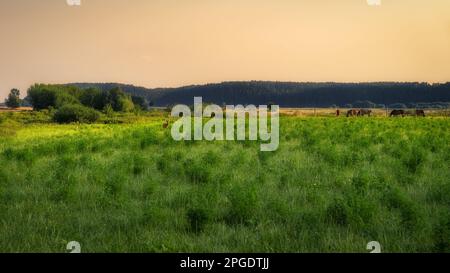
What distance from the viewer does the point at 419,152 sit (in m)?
15.1

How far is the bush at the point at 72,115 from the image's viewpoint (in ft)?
174

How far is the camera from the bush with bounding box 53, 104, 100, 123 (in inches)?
2092

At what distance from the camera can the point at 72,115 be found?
53.8m

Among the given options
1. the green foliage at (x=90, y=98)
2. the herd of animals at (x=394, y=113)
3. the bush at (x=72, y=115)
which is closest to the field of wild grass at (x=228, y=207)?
the bush at (x=72, y=115)

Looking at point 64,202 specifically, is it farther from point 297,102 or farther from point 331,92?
point 331,92

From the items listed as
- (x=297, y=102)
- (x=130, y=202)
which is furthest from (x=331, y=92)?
(x=130, y=202)

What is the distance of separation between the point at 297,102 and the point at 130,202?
93.4 meters

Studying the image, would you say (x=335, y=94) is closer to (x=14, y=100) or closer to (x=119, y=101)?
(x=119, y=101)

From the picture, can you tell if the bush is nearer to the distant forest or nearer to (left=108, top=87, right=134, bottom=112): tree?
(left=108, top=87, right=134, bottom=112): tree

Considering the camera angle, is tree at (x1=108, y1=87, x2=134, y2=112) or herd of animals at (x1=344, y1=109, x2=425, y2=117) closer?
herd of animals at (x1=344, y1=109, x2=425, y2=117)
